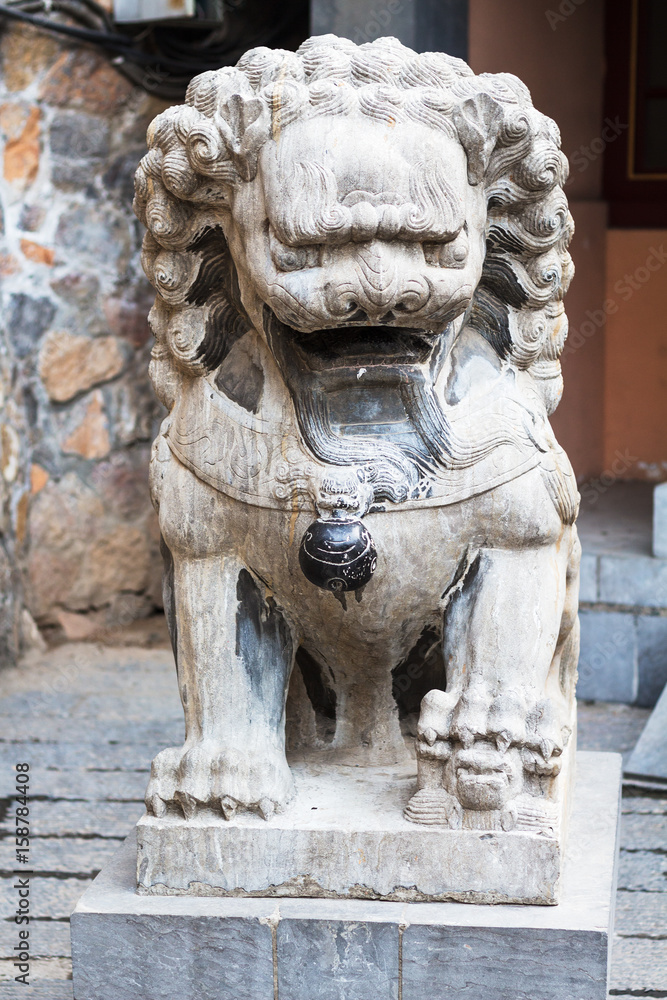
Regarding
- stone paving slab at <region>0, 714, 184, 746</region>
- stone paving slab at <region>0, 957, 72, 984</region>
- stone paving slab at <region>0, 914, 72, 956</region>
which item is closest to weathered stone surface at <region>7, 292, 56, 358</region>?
stone paving slab at <region>0, 714, 184, 746</region>

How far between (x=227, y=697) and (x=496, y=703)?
40 centimetres

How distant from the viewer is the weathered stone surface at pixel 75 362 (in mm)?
4492

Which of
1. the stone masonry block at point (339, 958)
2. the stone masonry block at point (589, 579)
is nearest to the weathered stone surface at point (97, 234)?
the stone masonry block at point (589, 579)

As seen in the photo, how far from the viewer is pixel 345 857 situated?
1.98 m

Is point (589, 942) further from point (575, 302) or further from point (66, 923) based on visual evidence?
point (575, 302)

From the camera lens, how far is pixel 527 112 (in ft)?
6.36

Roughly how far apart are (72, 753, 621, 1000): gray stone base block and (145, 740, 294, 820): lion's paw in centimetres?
13

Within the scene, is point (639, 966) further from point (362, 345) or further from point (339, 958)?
point (362, 345)

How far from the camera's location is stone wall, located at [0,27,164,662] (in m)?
4.38

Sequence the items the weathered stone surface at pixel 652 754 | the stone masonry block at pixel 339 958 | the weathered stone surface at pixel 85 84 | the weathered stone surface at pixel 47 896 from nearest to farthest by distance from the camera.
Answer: the stone masonry block at pixel 339 958
the weathered stone surface at pixel 47 896
the weathered stone surface at pixel 652 754
the weathered stone surface at pixel 85 84

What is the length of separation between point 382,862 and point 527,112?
108 centimetres

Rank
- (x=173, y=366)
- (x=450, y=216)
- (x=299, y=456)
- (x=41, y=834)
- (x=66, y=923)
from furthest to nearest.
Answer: (x=41, y=834)
(x=66, y=923)
(x=173, y=366)
(x=299, y=456)
(x=450, y=216)

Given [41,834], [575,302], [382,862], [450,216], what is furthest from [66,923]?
[575,302]

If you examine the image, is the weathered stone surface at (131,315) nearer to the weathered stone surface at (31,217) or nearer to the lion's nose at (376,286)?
the weathered stone surface at (31,217)
